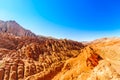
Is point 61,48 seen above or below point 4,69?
above

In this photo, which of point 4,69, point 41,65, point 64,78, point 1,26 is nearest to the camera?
point 64,78

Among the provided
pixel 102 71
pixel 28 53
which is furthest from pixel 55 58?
pixel 102 71

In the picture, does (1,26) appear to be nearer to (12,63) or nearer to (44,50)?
(44,50)

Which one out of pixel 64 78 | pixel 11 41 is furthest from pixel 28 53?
pixel 64 78

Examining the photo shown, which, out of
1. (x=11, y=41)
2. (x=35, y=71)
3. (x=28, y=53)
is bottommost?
(x=35, y=71)

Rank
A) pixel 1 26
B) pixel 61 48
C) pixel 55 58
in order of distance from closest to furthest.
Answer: pixel 55 58 < pixel 61 48 < pixel 1 26

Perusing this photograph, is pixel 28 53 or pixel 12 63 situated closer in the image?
pixel 12 63
